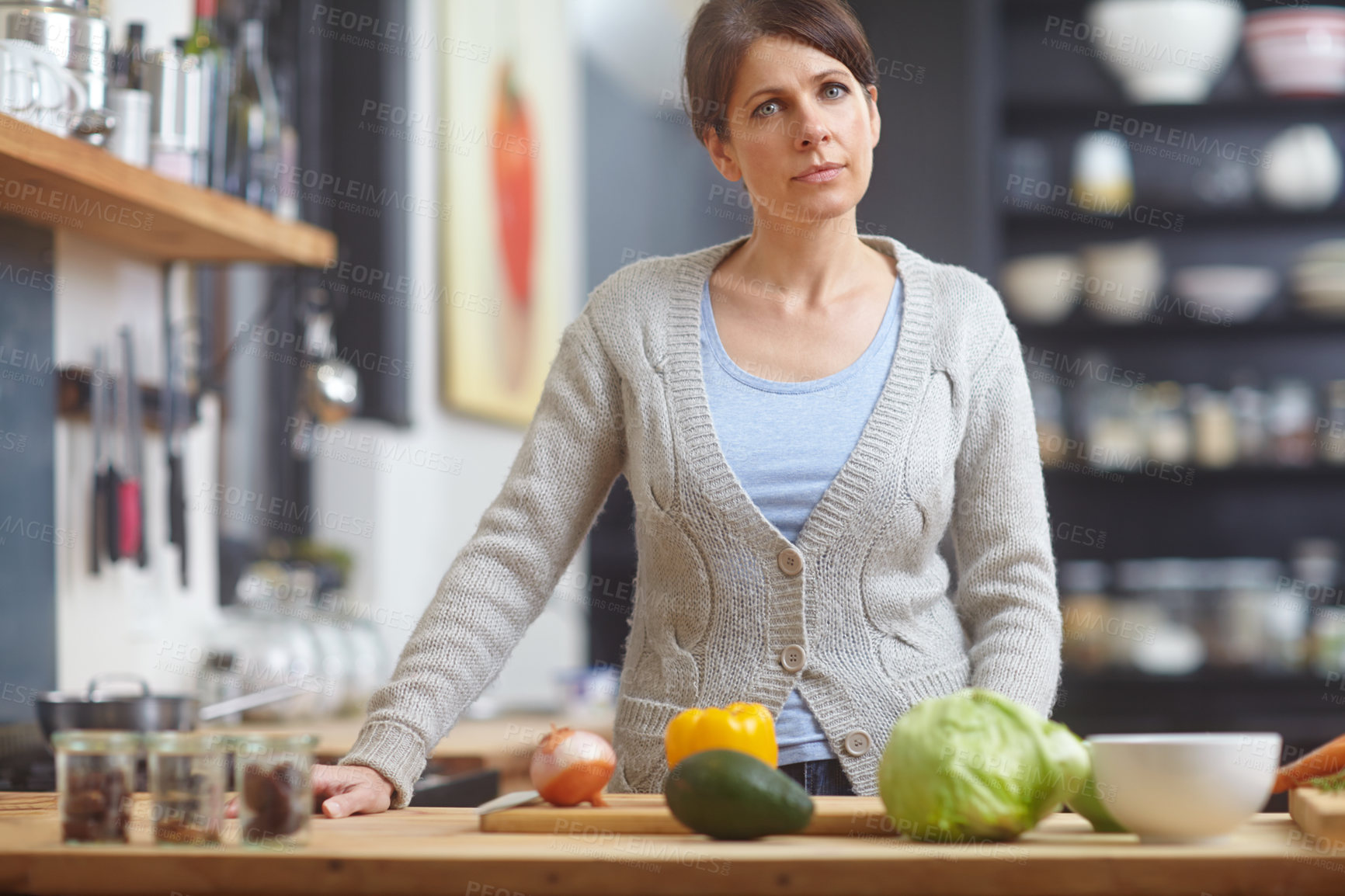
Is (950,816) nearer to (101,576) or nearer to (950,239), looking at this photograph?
(101,576)

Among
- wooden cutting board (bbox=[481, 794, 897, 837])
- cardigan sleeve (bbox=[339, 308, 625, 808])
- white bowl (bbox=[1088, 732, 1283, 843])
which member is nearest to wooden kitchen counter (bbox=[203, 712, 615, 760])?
cardigan sleeve (bbox=[339, 308, 625, 808])

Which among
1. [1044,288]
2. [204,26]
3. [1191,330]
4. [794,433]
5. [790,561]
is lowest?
[790,561]

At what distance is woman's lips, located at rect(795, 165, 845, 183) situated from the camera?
1.48 meters

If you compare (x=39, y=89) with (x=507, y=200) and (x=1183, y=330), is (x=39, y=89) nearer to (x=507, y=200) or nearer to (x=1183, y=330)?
(x=507, y=200)

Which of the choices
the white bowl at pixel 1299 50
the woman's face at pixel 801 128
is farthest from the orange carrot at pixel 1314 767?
the white bowl at pixel 1299 50

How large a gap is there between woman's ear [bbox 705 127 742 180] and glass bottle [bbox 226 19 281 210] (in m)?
1.14

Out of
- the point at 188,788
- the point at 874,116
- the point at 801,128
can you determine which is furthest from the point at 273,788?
the point at 874,116

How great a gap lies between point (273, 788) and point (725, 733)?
36 cm

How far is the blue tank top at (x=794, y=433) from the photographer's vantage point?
4.83 feet

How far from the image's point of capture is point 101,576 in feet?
8.11

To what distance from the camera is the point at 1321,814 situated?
101cm

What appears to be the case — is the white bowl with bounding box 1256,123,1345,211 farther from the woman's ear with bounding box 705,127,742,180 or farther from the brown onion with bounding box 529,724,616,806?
the brown onion with bounding box 529,724,616,806

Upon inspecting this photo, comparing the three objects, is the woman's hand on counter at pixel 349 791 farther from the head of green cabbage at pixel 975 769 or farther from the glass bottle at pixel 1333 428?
the glass bottle at pixel 1333 428

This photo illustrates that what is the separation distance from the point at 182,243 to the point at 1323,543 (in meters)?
2.99
